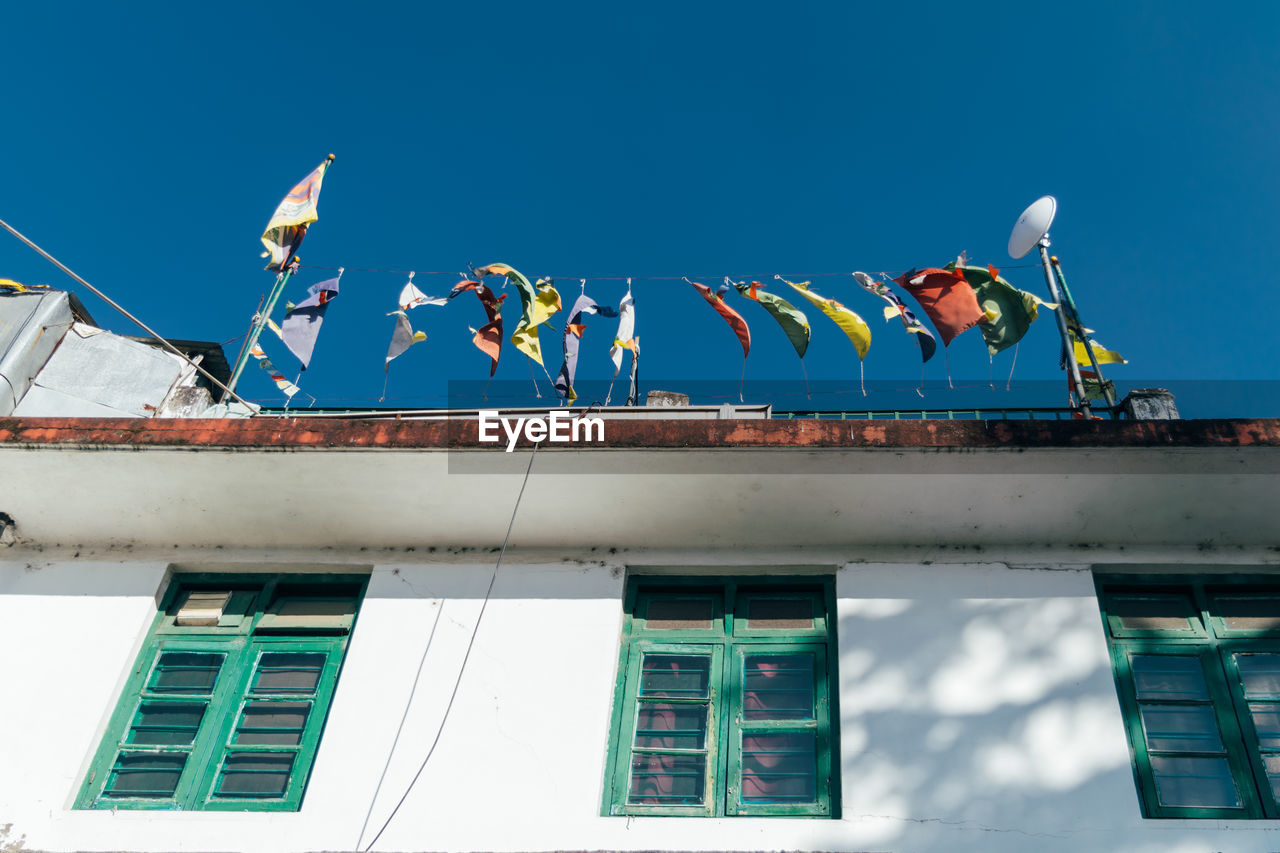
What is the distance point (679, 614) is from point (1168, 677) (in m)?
2.56

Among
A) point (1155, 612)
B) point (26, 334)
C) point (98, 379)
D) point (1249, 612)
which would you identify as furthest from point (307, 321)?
point (1249, 612)

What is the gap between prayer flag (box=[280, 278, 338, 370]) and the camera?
847 cm

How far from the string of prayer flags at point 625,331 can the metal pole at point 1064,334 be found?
323 cm

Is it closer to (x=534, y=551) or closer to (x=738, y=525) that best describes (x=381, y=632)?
(x=534, y=551)

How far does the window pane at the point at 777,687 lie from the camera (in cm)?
549

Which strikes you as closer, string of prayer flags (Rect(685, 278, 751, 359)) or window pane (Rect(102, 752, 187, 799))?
window pane (Rect(102, 752, 187, 799))

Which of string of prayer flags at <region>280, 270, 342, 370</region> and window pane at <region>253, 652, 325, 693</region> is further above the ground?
string of prayer flags at <region>280, 270, 342, 370</region>

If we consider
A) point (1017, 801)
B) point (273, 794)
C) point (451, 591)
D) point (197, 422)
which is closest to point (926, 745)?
point (1017, 801)

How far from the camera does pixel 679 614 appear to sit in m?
5.95

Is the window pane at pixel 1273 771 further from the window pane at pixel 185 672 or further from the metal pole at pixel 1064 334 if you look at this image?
the window pane at pixel 185 672

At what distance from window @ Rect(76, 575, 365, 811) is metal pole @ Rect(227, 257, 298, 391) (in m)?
2.03

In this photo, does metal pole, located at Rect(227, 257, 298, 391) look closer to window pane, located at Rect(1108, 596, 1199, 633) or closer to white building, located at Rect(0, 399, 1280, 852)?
white building, located at Rect(0, 399, 1280, 852)

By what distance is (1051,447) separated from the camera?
5332 mm

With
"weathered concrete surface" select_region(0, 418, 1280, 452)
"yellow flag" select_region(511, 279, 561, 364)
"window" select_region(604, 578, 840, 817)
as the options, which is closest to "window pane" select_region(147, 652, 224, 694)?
"weathered concrete surface" select_region(0, 418, 1280, 452)
